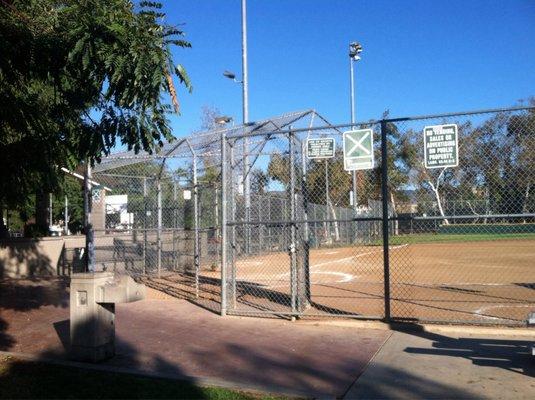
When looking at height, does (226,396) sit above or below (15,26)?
below

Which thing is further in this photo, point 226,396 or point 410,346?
point 410,346

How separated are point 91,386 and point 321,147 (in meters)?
5.18

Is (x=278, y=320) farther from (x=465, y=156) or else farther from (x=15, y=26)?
(x=15, y=26)

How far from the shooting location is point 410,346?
724 centimetres

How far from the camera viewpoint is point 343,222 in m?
12.8

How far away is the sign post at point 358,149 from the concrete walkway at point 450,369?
2.66m

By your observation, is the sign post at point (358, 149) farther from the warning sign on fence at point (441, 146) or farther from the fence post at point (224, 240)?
the fence post at point (224, 240)

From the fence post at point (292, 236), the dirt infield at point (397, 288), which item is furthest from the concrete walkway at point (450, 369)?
the fence post at point (292, 236)

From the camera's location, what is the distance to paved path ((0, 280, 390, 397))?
6066mm

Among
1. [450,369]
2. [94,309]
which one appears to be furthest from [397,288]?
[94,309]

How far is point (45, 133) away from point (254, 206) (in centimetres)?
1310

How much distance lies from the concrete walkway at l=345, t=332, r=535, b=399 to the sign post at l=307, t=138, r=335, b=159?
312 cm

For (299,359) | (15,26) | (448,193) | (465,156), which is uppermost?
(15,26)

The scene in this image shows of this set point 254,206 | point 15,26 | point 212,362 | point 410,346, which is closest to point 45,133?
point 15,26
